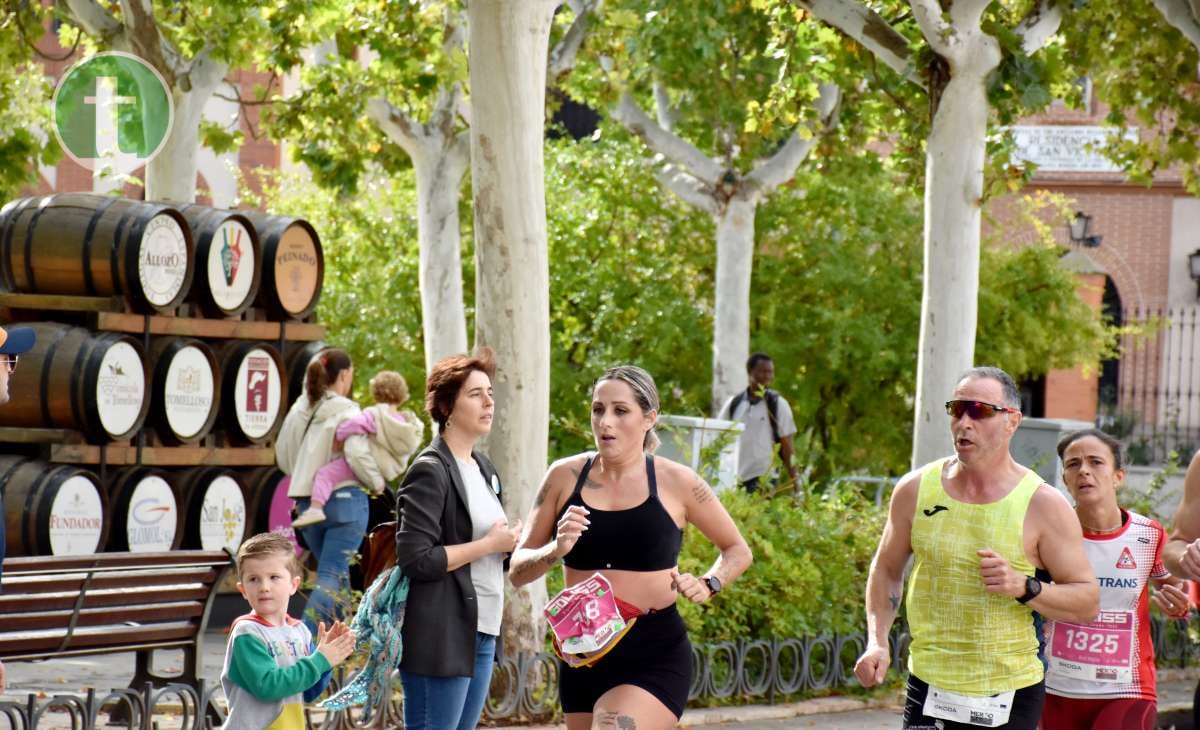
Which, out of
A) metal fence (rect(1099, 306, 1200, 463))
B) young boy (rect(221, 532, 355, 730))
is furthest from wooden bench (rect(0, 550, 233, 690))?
metal fence (rect(1099, 306, 1200, 463))

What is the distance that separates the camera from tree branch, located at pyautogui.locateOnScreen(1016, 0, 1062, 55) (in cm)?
1251

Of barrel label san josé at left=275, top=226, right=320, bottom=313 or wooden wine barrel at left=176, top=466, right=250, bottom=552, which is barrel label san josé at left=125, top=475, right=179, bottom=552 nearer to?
wooden wine barrel at left=176, top=466, right=250, bottom=552

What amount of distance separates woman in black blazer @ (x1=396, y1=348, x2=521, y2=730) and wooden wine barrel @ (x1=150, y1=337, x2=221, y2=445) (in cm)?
627

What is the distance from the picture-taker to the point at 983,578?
17.5ft

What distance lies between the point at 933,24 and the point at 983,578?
23.9 feet

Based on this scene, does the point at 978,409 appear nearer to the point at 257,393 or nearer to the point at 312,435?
the point at 312,435

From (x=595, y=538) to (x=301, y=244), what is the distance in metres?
8.43

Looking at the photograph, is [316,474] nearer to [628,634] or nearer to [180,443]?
[180,443]

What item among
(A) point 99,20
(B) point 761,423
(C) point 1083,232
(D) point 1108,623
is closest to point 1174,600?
(D) point 1108,623

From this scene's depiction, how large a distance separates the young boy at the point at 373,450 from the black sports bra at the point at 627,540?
201 inches

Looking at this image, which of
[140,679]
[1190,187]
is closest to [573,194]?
[1190,187]

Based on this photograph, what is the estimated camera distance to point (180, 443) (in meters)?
12.5

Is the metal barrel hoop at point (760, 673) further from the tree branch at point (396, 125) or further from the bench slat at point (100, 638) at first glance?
the tree branch at point (396, 125)

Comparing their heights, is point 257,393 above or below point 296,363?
below
